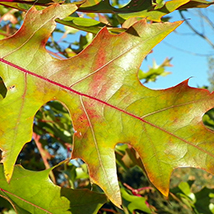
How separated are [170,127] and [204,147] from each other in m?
0.09

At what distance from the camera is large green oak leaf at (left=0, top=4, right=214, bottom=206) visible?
782mm

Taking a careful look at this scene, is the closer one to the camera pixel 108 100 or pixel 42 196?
pixel 108 100

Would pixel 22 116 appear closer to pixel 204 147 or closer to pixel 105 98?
pixel 105 98

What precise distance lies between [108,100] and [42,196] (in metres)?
0.34

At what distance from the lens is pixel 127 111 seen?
81cm

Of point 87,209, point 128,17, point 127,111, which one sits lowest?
point 87,209

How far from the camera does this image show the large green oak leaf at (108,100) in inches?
30.8

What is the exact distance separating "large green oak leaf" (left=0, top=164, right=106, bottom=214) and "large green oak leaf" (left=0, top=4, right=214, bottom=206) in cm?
20

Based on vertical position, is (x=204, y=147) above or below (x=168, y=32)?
below

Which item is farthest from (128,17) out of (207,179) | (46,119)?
(207,179)

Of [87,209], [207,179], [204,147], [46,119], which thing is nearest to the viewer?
[204,147]

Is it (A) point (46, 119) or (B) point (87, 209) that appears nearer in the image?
(B) point (87, 209)

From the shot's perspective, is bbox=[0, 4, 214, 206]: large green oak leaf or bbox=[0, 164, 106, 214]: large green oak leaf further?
bbox=[0, 164, 106, 214]: large green oak leaf

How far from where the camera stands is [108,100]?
0.82m
